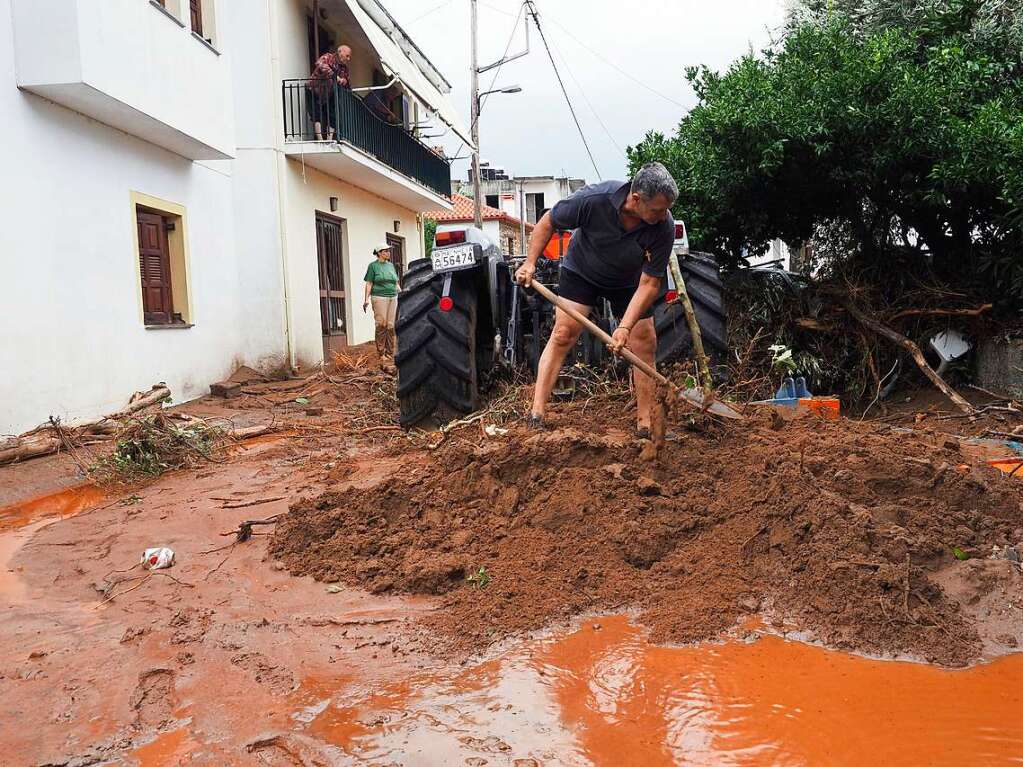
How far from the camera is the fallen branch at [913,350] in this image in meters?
6.09

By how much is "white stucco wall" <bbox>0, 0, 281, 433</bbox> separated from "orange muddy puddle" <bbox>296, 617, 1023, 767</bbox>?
575 centimetres

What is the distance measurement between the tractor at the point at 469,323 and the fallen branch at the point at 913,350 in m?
2.15

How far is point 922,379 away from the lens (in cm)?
711

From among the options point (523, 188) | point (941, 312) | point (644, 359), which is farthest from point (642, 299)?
point (523, 188)

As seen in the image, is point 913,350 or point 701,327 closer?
point 701,327

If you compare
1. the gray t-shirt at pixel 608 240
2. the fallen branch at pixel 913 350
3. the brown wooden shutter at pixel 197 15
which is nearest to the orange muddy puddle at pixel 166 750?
the gray t-shirt at pixel 608 240

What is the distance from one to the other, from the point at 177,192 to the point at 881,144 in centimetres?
763

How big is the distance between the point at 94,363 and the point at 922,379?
7655mm

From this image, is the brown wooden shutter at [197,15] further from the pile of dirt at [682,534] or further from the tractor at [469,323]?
the pile of dirt at [682,534]

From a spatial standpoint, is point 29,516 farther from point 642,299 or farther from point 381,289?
point 381,289

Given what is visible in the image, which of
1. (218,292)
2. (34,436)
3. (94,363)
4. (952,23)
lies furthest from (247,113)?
(952,23)

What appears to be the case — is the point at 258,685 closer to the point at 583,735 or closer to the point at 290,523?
the point at 583,735

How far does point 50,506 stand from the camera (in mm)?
4918

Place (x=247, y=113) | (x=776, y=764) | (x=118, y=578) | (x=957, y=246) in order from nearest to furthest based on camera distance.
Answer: (x=776, y=764)
(x=118, y=578)
(x=957, y=246)
(x=247, y=113)
